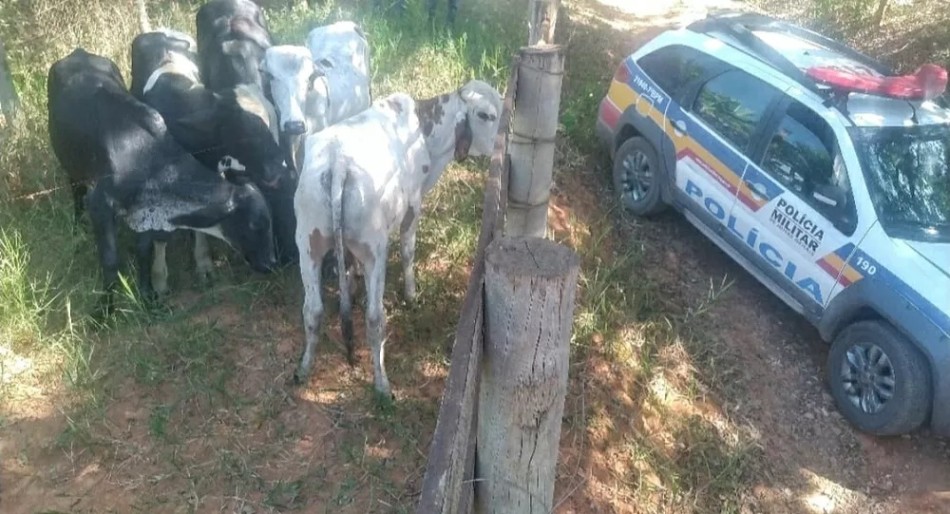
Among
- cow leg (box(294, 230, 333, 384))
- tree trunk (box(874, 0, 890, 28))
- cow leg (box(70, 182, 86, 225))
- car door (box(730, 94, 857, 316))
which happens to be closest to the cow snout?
cow leg (box(294, 230, 333, 384))

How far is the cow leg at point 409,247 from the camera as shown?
475 centimetres

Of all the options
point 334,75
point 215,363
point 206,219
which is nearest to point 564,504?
point 215,363

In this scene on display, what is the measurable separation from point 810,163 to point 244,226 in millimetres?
3625

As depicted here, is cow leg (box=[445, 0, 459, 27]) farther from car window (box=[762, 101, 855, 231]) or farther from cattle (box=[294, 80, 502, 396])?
car window (box=[762, 101, 855, 231])

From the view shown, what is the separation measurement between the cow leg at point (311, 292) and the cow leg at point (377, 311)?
25cm

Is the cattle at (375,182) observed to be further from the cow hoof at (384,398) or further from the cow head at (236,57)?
the cow head at (236,57)

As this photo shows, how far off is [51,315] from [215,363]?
1.16 m

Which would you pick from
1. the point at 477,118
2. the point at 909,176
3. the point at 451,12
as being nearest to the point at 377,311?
the point at 477,118

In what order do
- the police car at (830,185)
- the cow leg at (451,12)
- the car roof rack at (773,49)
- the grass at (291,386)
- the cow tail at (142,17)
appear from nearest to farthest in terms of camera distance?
the grass at (291,386)
the police car at (830,185)
the car roof rack at (773,49)
the cow tail at (142,17)
the cow leg at (451,12)

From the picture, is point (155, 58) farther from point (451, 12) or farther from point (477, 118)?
point (451, 12)

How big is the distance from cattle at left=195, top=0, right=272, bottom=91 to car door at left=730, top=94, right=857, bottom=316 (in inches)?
142

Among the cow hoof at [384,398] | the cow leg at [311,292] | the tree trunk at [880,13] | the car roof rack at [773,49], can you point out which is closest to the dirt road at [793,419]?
the car roof rack at [773,49]

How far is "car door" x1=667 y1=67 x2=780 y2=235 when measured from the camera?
555 centimetres

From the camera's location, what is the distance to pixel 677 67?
6.24 m
